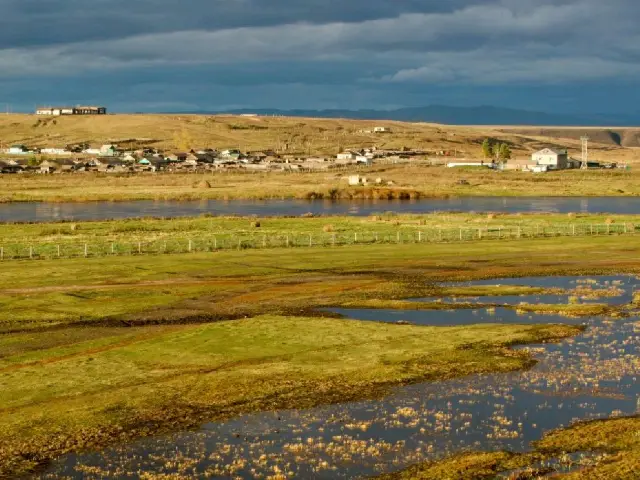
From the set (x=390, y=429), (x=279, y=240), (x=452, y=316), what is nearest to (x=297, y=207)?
(x=279, y=240)

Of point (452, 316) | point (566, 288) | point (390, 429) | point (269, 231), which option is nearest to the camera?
point (390, 429)

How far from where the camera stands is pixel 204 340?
38406mm

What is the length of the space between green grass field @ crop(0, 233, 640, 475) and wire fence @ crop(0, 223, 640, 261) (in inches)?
171

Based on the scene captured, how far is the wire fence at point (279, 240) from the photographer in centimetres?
7000

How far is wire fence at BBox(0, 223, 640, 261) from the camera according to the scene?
2756 inches

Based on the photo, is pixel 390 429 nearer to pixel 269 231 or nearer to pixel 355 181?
pixel 269 231

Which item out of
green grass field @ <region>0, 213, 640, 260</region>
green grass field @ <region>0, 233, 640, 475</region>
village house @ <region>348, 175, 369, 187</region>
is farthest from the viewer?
village house @ <region>348, 175, 369, 187</region>

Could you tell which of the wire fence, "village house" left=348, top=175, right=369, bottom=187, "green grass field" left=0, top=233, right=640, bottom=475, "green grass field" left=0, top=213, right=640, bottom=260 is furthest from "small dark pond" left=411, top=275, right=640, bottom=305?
"village house" left=348, top=175, right=369, bottom=187

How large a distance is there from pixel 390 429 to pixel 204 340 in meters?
13.7

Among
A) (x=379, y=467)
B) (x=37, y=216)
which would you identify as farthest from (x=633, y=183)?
(x=379, y=467)

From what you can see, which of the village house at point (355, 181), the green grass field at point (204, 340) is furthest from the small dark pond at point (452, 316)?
the village house at point (355, 181)

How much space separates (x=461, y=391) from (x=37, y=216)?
291 ft

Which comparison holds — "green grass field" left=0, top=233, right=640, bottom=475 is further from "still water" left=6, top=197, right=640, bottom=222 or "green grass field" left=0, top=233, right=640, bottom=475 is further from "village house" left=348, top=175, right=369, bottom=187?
"village house" left=348, top=175, right=369, bottom=187

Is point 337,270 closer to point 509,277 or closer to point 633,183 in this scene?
point 509,277
